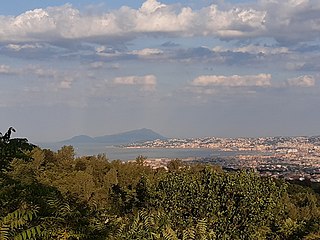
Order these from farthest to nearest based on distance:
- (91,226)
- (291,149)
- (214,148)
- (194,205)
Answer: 1. (214,148)
2. (291,149)
3. (194,205)
4. (91,226)

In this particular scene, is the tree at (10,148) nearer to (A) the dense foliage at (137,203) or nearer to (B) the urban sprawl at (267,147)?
(A) the dense foliage at (137,203)

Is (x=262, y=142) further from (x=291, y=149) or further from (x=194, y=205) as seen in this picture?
(x=194, y=205)

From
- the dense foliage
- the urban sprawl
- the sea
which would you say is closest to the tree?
the dense foliage

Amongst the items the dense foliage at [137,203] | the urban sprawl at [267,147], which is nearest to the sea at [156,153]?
the urban sprawl at [267,147]

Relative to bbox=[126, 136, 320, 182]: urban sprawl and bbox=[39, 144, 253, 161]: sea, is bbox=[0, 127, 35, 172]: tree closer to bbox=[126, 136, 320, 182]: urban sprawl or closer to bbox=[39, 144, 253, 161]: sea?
bbox=[39, 144, 253, 161]: sea

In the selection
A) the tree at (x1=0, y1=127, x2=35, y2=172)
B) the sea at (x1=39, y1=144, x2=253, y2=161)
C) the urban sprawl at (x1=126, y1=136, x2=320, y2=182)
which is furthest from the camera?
the urban sprawl at (x1=126, y1=136, x2=320, y2=182)

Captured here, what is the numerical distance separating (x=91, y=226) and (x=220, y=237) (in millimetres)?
13781

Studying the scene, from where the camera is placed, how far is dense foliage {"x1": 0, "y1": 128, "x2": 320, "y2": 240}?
6.79 m

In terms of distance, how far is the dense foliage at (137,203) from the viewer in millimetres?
6785

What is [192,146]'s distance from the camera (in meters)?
153

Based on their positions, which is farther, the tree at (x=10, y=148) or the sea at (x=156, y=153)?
the sea at (x=156, y=153)

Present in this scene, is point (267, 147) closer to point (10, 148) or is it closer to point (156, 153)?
point (156, 153)

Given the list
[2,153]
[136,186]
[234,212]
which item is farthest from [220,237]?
[136,186]

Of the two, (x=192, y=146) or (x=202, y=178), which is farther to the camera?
(x=192, y=146)
